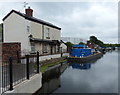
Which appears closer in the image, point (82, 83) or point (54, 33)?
point (82, 83)

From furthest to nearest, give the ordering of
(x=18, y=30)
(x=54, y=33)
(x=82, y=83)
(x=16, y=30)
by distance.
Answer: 1. (x=54, y=33)
2. (x=16, y=30)
3. (x=18, y=30)
4. (x=82, y=83)

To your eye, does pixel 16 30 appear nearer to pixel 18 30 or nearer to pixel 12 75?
pixel 18 30

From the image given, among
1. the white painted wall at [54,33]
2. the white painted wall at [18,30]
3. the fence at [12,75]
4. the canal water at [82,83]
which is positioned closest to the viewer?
the fence at [12,75]

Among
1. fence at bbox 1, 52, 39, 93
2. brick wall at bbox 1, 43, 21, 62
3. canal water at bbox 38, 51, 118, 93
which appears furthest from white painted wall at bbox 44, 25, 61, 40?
fence at bbox 1, 52, 39, 93

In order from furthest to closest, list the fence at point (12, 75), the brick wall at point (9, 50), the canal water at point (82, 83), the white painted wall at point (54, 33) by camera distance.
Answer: the white painted wall at point (54, 33) < the brick wall at point (9, 50) < the canal water at point (82, 83) < the fence at point (12, 75)

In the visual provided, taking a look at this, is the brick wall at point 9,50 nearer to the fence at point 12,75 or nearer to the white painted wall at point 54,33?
the fence at point 12,75

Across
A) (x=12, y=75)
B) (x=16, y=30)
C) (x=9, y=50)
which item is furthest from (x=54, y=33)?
(x=12, y=75)

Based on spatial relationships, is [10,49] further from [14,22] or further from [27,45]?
[14,22]

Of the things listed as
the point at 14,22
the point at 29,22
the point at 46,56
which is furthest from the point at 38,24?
the point at 46,56

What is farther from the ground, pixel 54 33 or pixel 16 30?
pixel 54 33

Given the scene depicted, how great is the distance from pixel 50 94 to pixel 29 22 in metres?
Answer: 10.4

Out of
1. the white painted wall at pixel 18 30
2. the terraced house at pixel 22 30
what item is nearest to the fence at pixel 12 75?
the white painted wall at pixel 18 30

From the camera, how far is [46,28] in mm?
18797

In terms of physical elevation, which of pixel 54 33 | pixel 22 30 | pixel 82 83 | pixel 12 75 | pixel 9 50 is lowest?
pixel 82 83
